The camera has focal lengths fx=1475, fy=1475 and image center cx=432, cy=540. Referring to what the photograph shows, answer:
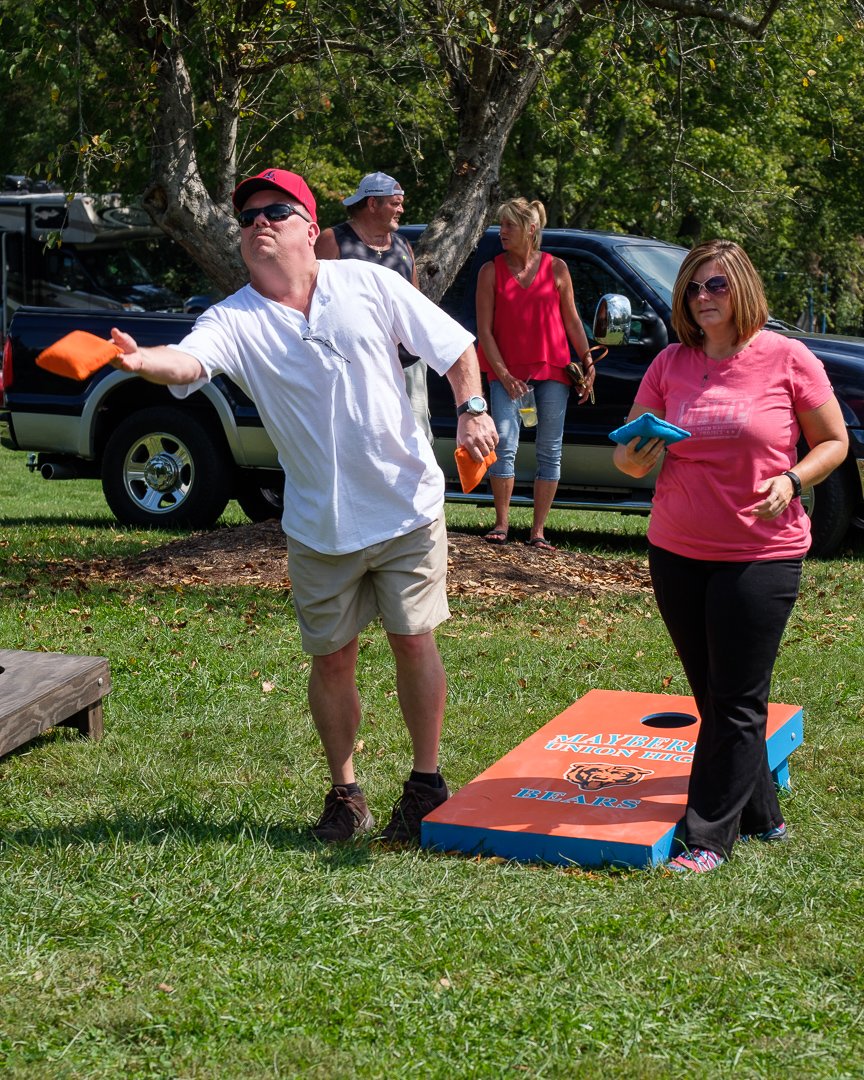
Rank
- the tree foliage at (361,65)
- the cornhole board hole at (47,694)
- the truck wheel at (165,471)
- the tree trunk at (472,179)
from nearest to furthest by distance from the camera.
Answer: the cornhole board hole at (47,694) < the tree foliage at (361,65) < the tree trunk at (472,179) < the truck wheel at (165,471)

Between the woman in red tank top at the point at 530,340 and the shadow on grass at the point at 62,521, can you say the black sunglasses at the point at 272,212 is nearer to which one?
the woman in red tank top at the point at 530,340

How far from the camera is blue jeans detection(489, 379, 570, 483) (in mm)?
9352

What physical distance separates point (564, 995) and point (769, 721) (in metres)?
1.84

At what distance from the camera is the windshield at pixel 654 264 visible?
32.8 feet

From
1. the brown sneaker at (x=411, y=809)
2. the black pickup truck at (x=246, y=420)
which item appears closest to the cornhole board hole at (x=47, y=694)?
the brown sneaker at (x=411, y=809)

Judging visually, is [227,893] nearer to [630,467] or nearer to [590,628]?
[630,467]

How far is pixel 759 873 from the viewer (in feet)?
13.7

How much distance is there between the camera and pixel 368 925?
3744mm

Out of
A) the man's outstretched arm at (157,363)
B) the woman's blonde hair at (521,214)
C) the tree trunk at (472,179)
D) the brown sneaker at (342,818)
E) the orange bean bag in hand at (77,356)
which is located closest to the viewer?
the orange bean bag in hand at (77,356)

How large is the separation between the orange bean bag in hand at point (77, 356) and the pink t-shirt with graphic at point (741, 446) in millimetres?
1663

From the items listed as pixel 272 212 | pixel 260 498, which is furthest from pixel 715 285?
pixel 260 498

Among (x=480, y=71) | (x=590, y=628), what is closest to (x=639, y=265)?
(x=480, y=71)

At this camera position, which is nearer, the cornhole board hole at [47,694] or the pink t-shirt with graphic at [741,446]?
the pink t-shirt with graphic at [741,446]

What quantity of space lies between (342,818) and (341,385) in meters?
1.33
